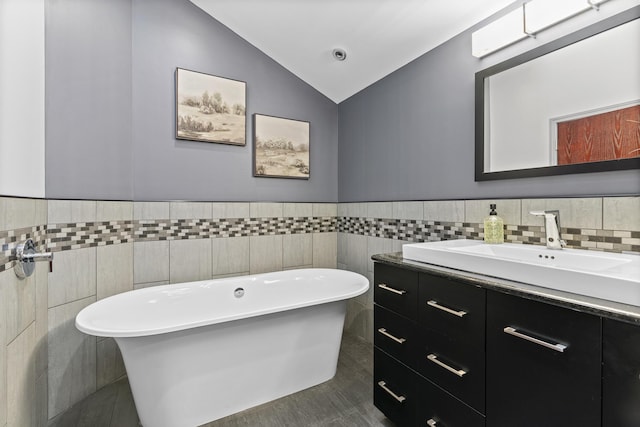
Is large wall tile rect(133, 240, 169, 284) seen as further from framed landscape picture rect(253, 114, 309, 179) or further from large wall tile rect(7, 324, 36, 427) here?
framed landscape picture rect(253, 114, 309, 179)

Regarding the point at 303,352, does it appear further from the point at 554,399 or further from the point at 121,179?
the point at 121,179

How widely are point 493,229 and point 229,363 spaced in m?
1.70

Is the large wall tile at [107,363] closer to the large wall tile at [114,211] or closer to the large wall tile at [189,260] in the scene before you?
the large wall tile at [189,260]

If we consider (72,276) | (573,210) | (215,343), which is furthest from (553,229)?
(72,276)

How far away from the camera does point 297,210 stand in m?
2.91

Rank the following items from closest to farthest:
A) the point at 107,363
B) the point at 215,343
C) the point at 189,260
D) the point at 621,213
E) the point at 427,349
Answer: the point at 621,213, the point at 427,349, the point at 215,343, the point at 107,363, the point at 189,260

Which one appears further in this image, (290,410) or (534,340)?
(290,410)

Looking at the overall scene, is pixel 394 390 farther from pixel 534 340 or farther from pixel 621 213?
pixel 621 213

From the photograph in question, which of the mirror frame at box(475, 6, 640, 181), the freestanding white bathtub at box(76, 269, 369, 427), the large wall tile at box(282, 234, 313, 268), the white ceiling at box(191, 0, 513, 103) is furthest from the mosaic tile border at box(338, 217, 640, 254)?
the white ceiling at box(191, 0, 513, 103)

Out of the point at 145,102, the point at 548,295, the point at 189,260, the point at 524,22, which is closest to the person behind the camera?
the point at 548,295

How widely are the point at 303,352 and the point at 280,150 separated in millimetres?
1769

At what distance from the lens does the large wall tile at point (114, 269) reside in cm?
199

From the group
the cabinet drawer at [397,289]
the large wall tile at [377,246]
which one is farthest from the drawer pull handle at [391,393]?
the large wall tile at [377,246]

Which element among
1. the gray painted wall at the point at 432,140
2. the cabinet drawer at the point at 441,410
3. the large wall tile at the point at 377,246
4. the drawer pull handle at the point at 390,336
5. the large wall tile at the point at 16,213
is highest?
the gray painted wall at the point at 432,140
